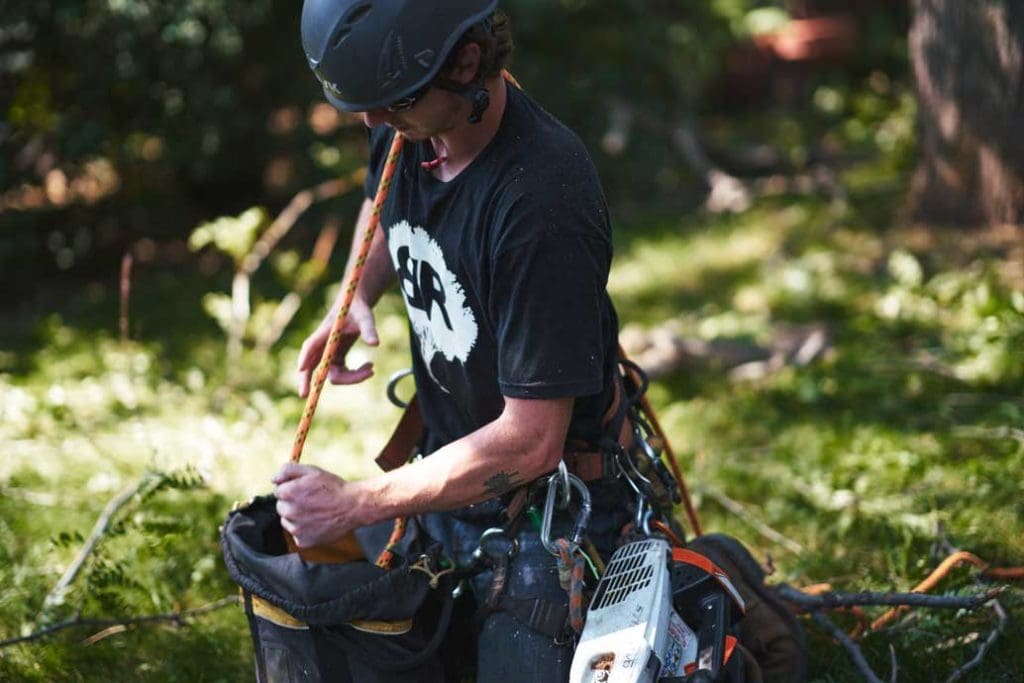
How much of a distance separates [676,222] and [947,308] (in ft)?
7.76

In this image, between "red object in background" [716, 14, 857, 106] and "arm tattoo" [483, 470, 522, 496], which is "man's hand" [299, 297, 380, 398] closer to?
"arm tattoo" [483, 470, 522, 496]

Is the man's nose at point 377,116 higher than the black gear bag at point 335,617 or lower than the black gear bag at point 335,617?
higher

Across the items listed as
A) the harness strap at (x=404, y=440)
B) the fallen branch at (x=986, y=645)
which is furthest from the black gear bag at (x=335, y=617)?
the fallen branch at (x=986, y=645)

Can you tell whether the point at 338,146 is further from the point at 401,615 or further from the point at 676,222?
the point at 401,615

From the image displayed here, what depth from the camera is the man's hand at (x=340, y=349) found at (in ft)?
9.82

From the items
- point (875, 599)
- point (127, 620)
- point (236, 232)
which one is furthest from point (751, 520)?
point (236, 232)

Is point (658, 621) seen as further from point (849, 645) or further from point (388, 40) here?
point (388, 40)

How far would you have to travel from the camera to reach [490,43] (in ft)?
8.09

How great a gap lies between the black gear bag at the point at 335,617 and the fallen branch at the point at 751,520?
1.65 metres

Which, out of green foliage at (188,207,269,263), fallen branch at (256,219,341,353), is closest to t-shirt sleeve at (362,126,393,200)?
green foliage at (188,207,269,263)

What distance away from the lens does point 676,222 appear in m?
7.53

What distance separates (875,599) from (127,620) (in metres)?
2.27

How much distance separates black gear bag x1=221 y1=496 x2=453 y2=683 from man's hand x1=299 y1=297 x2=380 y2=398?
0.51 m

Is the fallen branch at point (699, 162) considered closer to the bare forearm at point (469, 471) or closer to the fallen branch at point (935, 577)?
the fallen branch at point (935, 577)
